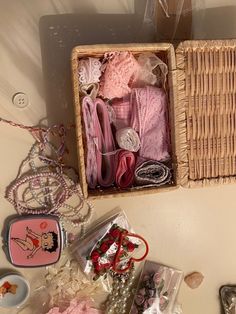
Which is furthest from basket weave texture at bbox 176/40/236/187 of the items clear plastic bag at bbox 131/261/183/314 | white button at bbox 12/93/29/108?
white button at bbox 12/93/29/108

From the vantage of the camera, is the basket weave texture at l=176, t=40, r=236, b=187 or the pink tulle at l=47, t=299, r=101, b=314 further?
the pink tulle at l=47, t=299, r=101, b=314

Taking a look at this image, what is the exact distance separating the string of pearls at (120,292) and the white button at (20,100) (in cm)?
50

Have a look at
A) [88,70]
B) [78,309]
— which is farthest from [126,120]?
[78,309]

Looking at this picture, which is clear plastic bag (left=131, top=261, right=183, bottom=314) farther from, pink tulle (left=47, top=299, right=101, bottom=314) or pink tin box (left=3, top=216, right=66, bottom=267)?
pink tin box (left=3, top=216, right=66, bottom=267)

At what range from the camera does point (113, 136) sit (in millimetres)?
1135

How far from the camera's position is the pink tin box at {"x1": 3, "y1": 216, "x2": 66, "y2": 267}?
115 cm

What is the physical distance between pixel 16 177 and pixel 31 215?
10 cm

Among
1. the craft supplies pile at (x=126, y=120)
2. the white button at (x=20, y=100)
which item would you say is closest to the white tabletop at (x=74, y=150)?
the white button at (x=20, y=100)

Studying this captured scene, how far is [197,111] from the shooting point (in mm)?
1095

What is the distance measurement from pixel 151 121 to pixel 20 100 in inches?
12.9

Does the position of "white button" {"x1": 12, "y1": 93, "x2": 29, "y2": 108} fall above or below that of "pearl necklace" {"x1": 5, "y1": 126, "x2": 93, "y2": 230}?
above

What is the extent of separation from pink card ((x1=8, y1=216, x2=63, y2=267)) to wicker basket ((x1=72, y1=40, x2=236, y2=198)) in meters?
0.15

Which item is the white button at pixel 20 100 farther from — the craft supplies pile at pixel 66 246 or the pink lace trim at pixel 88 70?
the pink lace trim at pixel 88 70

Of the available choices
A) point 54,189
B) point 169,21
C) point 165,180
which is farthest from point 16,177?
point 169,21
